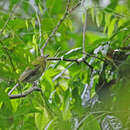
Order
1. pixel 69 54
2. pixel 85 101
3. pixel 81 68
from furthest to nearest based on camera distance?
pixel 81 68 → pixel 85 101 → pixel 69 54

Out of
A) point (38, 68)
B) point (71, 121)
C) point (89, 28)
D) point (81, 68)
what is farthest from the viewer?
point (89, 28)

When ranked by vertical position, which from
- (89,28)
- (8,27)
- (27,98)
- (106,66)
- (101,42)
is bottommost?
(27,98)

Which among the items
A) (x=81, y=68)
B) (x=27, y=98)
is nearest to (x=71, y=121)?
(x=27, y=98)

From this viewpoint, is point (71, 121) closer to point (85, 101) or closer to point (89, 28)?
point (85, 101)

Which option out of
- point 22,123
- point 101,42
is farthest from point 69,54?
point 22,123

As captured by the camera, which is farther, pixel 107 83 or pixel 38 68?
pixel 38 68

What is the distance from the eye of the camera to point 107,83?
5.52 ft

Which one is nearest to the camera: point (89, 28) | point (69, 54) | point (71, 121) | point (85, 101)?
point (69, 54)

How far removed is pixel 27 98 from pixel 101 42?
0.49m

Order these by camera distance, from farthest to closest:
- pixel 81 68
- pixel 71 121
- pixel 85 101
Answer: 1. pixel 81 68
2. pixel 85 101
3. pixel 71 121

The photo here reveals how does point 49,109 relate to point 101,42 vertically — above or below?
below

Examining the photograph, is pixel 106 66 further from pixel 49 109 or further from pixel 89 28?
pixel 89 28

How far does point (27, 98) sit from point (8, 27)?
1.34 ft

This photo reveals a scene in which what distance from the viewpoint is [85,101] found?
1763 millimetres
